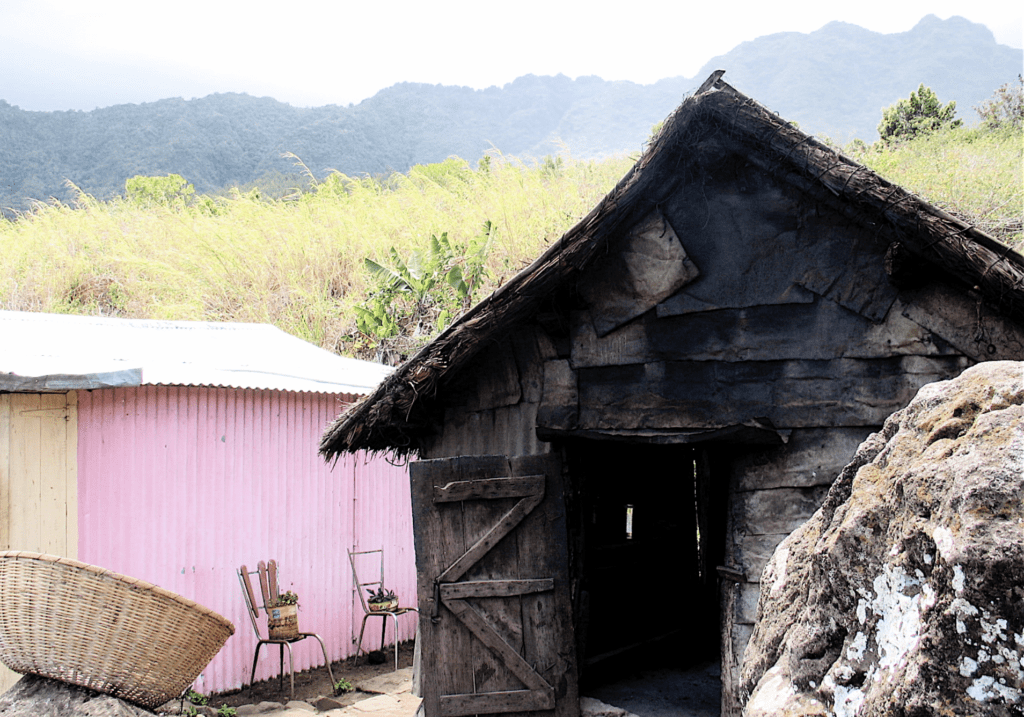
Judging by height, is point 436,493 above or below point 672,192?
below

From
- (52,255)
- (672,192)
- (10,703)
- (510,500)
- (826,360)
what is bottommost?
(10,703)

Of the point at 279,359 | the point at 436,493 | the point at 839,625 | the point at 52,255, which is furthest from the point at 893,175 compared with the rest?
the point at 52,255

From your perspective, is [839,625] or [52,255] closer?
[839,625]

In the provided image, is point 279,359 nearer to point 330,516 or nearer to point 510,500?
point 330,516

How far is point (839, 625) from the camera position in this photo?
154 centimetres

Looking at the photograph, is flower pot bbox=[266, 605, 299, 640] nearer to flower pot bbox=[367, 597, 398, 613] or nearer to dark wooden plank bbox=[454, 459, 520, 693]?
flower pot bbox=[367, 597, 398, 613]

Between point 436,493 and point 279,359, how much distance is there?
4424mm

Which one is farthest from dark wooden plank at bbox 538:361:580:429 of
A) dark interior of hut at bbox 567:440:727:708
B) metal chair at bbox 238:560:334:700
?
metal chair at bbox 238:560:334:700

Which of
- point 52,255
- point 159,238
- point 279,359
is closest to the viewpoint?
Result: point 279,359

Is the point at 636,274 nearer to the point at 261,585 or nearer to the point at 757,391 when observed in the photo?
the point at 757,391

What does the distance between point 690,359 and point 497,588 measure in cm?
187

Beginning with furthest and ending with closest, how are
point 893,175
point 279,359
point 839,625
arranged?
1. point 893,175
2. point 279,359
3. point 839,625

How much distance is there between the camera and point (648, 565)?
7949 mm

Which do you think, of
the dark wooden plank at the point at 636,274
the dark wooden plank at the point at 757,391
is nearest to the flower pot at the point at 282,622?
the dark wooden plank at the point at 757,391
